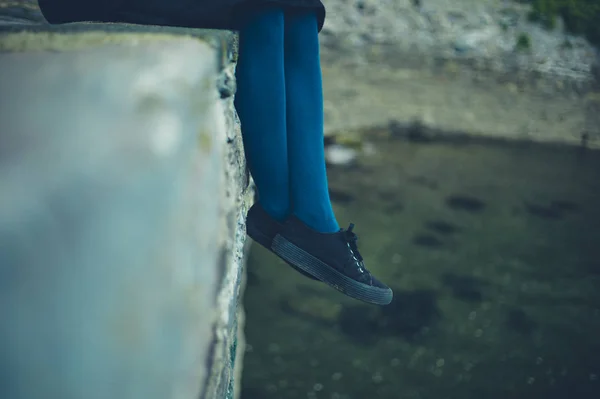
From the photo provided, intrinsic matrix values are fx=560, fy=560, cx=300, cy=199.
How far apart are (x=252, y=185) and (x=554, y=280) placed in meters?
1.85

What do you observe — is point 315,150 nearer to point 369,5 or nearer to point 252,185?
point 252,185

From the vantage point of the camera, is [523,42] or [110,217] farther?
[523,42]

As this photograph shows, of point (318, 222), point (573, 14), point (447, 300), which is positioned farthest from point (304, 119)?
point (573, 14)

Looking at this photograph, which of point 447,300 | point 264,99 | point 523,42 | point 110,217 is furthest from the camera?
point 523,42

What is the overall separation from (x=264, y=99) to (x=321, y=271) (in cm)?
25

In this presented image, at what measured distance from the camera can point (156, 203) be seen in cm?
51

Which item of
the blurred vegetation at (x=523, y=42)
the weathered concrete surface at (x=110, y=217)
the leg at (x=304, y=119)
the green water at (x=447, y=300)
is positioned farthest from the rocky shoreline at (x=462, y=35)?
the weathered concrete surface at (x=110, y=217)

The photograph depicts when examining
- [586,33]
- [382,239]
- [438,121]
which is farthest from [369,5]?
[382,239]

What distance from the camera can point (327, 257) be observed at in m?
0.78

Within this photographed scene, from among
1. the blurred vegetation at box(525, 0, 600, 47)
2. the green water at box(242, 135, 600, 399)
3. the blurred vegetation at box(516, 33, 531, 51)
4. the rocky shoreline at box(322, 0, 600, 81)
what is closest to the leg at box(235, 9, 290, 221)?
the green water at box(242, 135, 600, 399)

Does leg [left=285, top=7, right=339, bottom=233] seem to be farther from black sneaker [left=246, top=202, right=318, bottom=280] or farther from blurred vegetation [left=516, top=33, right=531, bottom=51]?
blurred vegetation [left=516, top=33, right=531, bottom=51]

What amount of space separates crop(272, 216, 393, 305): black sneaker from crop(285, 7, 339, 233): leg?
27 mm

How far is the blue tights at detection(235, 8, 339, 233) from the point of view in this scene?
695 millimetres

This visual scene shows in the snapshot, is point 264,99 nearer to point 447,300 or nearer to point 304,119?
point 304,119
